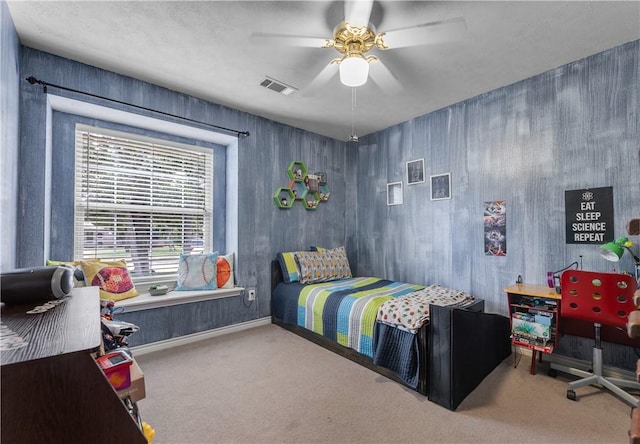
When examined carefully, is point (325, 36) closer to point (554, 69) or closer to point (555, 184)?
point (554, 69)

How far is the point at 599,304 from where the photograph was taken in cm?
199

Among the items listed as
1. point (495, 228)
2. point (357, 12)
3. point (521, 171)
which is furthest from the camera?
point (495, 228)

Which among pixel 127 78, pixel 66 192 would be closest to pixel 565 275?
pixel 127 78

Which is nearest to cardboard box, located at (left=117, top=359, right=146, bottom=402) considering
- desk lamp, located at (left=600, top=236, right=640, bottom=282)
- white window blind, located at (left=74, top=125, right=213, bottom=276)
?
white window blind, located at (left=74, top=125, right=213, bottom=276)

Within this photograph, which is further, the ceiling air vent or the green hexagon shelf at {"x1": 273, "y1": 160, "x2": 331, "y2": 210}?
the green hexagon shelf at {"x1": 273, "y1": 160, "x2": 331, "y2": 210}

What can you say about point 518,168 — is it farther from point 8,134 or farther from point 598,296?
point 8,134

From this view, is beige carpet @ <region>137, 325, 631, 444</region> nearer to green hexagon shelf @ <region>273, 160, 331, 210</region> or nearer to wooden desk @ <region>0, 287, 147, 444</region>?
wooden desk @ <region>0, 287, 147, 444</region>

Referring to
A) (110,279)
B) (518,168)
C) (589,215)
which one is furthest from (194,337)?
(589,215)

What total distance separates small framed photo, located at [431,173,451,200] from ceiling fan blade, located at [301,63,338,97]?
1.67m

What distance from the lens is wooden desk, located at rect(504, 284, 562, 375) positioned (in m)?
2.26

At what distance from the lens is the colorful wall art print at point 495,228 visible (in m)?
2.90

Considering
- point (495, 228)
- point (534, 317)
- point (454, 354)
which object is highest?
point (495, 228)

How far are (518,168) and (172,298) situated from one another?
139 inches

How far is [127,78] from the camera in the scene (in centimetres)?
272
